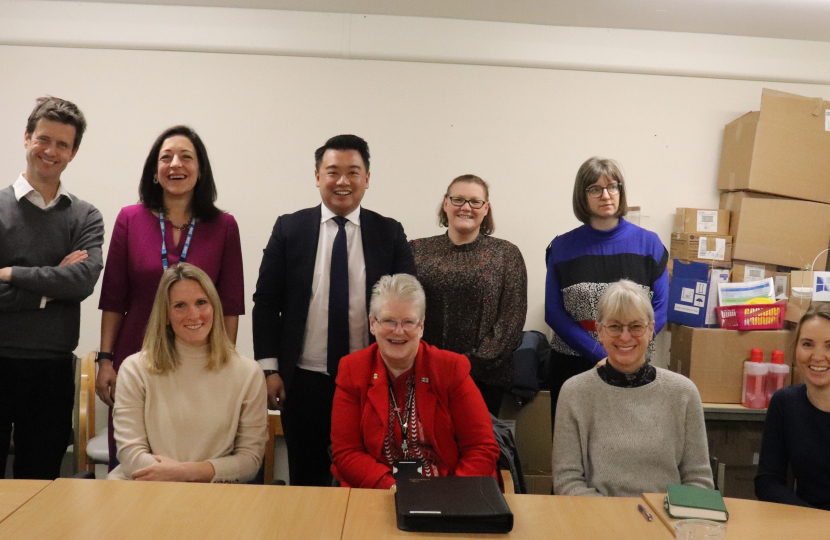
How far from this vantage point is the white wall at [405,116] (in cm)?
384

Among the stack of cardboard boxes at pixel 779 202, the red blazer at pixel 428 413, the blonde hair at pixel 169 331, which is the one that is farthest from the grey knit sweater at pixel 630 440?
the stack of cardboard boxes at pixel 779 202

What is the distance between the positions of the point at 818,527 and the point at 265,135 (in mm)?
3160

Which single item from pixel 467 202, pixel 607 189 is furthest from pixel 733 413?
pixel 467 202

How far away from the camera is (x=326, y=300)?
2621 mm

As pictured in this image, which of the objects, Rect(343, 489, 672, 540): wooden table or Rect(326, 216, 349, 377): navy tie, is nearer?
Rect(343, 489, 672, 540): wooden table

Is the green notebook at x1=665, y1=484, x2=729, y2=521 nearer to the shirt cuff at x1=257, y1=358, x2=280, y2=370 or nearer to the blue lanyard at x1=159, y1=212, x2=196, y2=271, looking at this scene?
the shirt cuff at x1=257, y1=358, x2=280, y2=370

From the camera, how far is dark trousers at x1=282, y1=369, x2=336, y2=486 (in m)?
2.61

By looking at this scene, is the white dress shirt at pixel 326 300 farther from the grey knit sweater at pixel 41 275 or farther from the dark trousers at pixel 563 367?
the dark trousers at pixel 563 367

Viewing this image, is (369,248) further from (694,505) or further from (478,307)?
(694,505)

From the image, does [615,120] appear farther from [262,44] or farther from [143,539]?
[143,539]

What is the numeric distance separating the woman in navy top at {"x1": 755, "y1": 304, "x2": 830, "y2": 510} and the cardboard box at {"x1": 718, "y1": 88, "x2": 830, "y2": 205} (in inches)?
60.3

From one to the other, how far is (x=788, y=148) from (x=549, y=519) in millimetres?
2885

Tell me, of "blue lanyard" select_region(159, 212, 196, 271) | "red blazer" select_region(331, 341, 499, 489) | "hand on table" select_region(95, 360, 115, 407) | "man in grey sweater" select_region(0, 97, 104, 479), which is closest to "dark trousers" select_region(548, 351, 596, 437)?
"red blazer" select_region(331, 341, 499, 489)

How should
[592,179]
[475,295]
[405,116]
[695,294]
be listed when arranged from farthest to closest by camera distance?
[405,116], [695,294], [592,179], [475,295]
